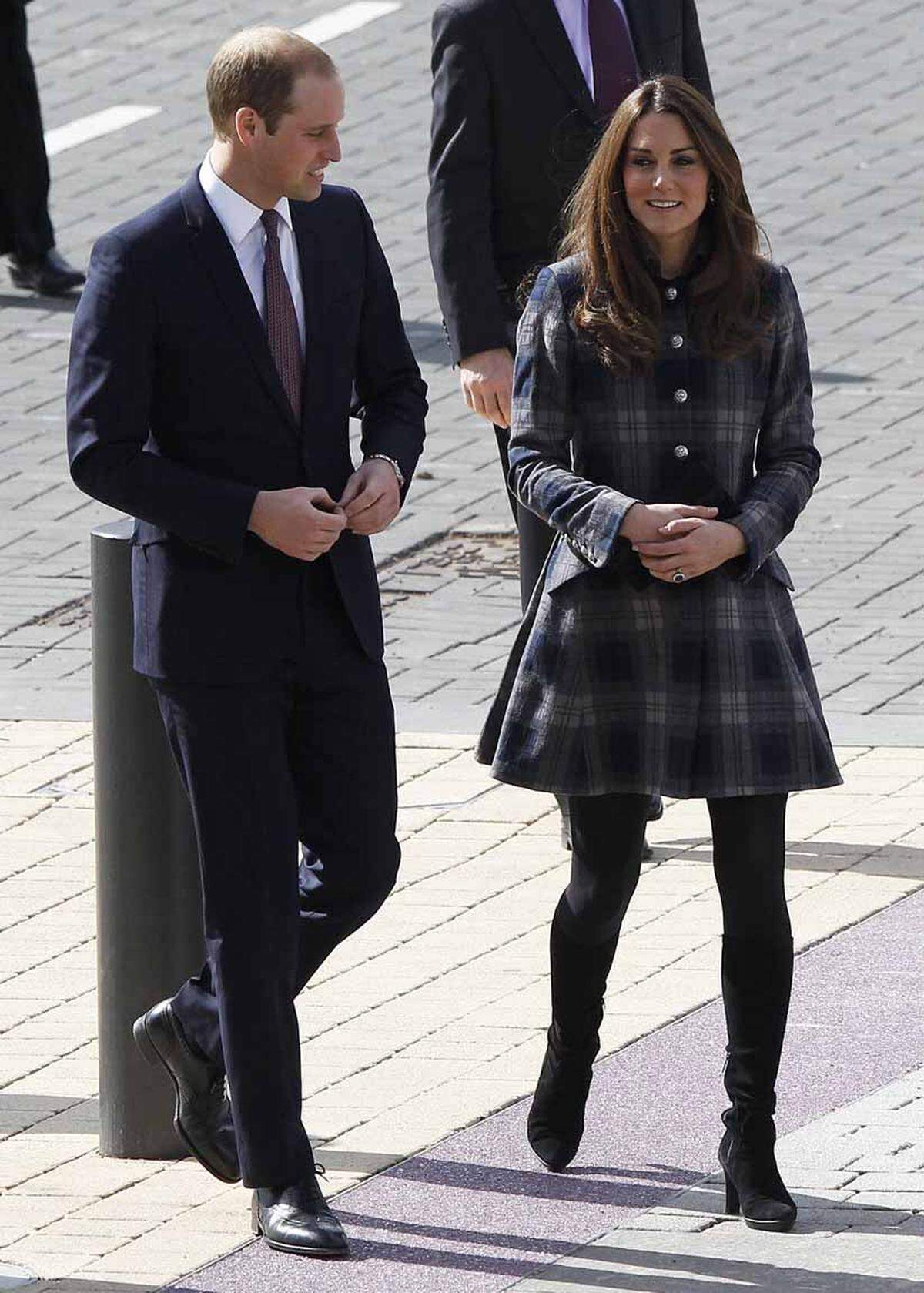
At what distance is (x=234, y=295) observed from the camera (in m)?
4.79

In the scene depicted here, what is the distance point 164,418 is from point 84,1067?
5.43 feet

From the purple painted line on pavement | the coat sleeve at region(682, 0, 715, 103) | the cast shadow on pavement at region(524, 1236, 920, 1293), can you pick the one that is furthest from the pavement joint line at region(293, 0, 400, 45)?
the cast shadow on pavement at region(524, 1236, 920, 1293)

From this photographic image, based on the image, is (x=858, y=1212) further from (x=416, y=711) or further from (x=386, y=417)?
(x=416, y=711)

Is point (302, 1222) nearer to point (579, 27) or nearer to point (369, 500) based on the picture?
point (369, 500)

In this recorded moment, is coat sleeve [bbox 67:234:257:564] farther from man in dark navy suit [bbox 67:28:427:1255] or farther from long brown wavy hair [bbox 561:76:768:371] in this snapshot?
long brown wavy hair [bbox 561:76:768:371]

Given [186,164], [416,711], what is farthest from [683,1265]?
[186,164]

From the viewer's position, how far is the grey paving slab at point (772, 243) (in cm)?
917

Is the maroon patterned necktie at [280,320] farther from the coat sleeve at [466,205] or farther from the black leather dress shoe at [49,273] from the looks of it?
the black leather dress shoe at [49,273]

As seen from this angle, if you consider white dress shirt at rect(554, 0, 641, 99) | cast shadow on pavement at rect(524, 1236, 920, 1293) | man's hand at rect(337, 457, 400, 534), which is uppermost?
white dress shirt at rect(554, 0, 641, 99)

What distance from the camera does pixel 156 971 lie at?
536 centimetres

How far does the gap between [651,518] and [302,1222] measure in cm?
130

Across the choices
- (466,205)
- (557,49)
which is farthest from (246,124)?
(557,49)

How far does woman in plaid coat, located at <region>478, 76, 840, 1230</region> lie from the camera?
497cm

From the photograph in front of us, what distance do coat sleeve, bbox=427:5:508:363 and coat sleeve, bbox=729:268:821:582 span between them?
168cm
